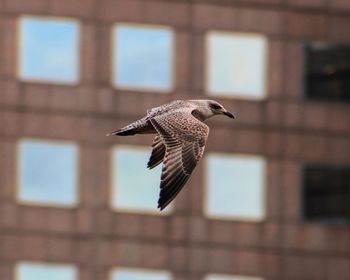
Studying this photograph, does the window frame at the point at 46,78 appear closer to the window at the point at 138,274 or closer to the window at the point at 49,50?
the window at the point at 49,50

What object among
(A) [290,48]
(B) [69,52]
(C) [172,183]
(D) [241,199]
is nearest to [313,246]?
(D) [241,199]

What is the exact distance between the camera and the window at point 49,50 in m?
62.6

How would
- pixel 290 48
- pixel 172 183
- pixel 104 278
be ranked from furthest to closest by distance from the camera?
1. pixel 290 48
2. pixel 104 278
3. pixel 172 183

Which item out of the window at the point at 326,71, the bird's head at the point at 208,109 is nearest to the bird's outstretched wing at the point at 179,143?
the bird's head at the point at 208,109

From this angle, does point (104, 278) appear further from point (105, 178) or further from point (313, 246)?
point (313, 246)

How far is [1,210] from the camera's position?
6097 centimetres

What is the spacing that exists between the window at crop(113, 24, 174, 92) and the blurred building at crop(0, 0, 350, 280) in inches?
2.0

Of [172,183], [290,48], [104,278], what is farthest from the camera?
[290,48]

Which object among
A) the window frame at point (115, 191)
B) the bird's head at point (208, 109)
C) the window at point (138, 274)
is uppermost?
the bird's head at point (208, 109)

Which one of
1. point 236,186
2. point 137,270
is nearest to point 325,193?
point 236,186

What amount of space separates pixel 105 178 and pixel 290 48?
852 cm

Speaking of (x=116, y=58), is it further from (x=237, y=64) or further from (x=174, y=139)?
(x=174, y=139)

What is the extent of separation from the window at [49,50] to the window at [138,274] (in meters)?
6.95

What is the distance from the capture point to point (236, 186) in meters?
64.5
